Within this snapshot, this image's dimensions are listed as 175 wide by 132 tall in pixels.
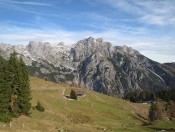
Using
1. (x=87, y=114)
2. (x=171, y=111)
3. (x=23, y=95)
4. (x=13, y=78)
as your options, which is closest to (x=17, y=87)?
(x=13, y=78)

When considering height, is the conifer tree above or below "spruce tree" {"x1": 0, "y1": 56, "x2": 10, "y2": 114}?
below

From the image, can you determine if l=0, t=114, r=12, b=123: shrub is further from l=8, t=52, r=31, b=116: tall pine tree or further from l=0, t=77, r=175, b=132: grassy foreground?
l=0, t=77, r=175, b=132: grassy foreground

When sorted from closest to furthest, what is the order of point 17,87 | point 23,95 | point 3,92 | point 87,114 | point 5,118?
point 5,118 < point 3,92 < point 17,87 < point 23,95 < point 87,114

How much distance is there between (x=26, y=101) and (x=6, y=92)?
6.88 m

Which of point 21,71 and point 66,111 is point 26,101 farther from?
point 66,111

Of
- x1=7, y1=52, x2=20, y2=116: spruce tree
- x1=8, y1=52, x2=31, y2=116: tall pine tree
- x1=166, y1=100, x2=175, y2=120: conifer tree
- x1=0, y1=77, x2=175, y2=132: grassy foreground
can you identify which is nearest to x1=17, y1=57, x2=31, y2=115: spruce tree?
x1=8, y1=52, x2=31, y2=116: tall pine tree

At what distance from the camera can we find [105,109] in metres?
141

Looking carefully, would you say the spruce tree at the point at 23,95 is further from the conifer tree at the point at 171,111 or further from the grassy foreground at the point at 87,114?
the conifer tree at the point at 171,111

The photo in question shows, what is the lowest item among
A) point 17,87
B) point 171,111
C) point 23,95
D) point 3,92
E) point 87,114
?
point 171,111

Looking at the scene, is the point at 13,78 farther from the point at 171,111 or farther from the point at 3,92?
the point at 171,111

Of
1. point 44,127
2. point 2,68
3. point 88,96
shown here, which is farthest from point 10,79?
point 88,96

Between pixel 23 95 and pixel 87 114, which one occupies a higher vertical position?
pixel 23 95

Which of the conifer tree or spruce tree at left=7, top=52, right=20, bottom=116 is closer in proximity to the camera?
spruce tree at left=7, top=52, right=20, bottom=116

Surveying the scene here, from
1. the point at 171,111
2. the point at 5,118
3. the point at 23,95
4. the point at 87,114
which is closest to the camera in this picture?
the point at 5,118
